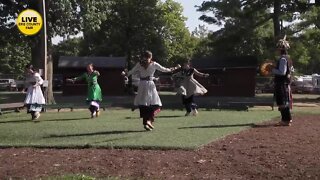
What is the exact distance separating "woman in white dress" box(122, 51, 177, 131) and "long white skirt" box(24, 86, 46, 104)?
4.99 meters

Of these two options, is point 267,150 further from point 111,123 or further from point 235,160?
point 111,123

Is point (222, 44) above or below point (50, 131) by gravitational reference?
above

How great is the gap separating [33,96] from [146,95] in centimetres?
559

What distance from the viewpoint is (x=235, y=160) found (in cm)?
849

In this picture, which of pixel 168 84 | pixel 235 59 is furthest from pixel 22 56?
pixel 235 59

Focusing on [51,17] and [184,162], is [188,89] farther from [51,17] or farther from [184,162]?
[51,17]

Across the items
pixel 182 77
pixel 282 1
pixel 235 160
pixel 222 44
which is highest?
pixel 282 1

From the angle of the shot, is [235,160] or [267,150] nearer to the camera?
[235,160]

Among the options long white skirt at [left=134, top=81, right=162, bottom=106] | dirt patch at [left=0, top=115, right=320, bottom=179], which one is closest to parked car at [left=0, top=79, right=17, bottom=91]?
long white skirt at [left=134, top=81, right=162, bottom=106]

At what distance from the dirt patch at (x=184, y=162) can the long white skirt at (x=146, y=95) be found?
2.84 metres

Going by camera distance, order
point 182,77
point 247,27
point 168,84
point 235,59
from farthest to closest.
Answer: point 168,84, point 235,59, point 247,27, point 182,77

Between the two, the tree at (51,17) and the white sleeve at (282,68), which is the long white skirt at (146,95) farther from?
the tree at (51,17)

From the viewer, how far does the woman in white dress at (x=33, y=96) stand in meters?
16.5

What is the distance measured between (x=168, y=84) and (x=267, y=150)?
50.5 meters
